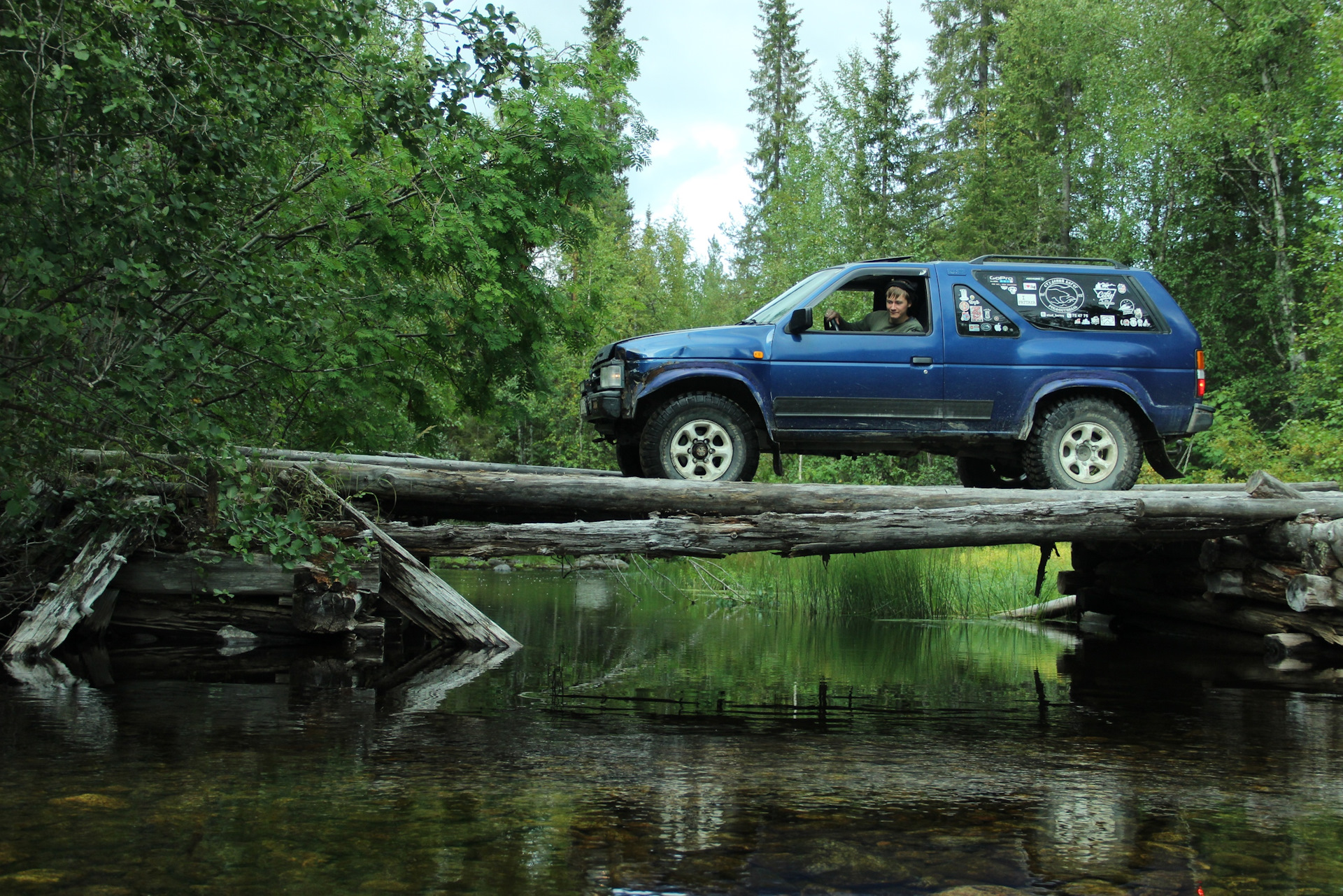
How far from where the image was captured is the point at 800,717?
598 centimetres

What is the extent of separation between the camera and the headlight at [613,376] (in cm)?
884

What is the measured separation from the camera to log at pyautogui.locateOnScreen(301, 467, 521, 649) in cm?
830

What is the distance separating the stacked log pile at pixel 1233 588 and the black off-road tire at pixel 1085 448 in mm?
1376

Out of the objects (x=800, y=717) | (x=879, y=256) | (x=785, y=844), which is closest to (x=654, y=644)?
(x=800, y=717)

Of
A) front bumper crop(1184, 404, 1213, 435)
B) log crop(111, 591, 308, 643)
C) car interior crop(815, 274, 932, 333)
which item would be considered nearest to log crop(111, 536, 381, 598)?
log crop(111, 591, 308, 643)

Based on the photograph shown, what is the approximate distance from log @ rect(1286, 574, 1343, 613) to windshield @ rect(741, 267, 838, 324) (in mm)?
4634

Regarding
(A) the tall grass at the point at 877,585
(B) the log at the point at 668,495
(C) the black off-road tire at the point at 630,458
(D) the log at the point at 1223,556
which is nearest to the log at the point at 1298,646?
(D) the log at the point at 1223,556

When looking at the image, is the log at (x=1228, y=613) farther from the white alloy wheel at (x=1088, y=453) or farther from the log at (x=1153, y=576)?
the white alloy wheel at (x=1088, y=453)

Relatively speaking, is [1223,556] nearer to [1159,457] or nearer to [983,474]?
[1159,457]

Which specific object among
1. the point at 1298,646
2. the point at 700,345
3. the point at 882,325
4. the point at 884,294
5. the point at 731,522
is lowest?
the point at 1298,646

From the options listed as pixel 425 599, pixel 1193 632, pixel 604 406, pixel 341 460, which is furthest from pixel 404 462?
pixel 1193 632

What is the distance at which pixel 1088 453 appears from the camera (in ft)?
31.1

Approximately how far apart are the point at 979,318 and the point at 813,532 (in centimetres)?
259

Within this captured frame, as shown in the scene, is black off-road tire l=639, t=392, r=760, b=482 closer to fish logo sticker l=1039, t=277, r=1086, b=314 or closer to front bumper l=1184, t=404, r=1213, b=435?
fish logo sticker l=1039, t=277, r=1086, b=314
